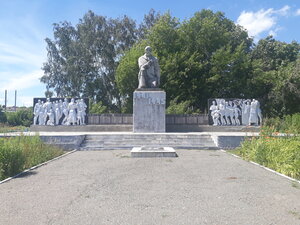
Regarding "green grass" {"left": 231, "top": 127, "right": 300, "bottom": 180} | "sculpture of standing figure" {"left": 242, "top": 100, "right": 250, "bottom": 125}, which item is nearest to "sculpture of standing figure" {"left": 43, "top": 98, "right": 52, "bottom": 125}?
"sculpture of standing figure" {"left": 242, "top": 100, "right": 250, "bottom": 125}

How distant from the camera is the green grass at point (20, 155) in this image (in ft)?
23.4

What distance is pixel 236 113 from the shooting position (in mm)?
18141

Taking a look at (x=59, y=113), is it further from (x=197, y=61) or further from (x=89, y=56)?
(x=89, y=56)

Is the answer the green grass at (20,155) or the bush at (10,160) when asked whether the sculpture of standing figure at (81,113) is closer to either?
the green grass at (20,155)

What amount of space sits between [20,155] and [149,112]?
32.4 ft

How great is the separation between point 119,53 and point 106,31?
10.0 feet

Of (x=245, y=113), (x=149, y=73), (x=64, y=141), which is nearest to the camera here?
(x=64, y=141)

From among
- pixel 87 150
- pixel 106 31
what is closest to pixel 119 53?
pixel 106 31

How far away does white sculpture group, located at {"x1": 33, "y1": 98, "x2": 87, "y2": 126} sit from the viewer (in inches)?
723

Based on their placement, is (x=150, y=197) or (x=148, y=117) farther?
(x=148, y=117)

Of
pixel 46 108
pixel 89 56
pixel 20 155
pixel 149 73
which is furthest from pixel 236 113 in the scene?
pixel 89 56

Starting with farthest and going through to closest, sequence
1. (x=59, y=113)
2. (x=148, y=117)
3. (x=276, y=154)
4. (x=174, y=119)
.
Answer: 1. (x=174, y=119)
2. (x=59, y=113)
3. (x=148, y=117)
4. (x=276, y=154)

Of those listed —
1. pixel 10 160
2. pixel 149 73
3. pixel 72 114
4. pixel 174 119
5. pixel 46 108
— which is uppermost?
pixel 149 73

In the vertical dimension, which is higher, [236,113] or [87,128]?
[236,113]
